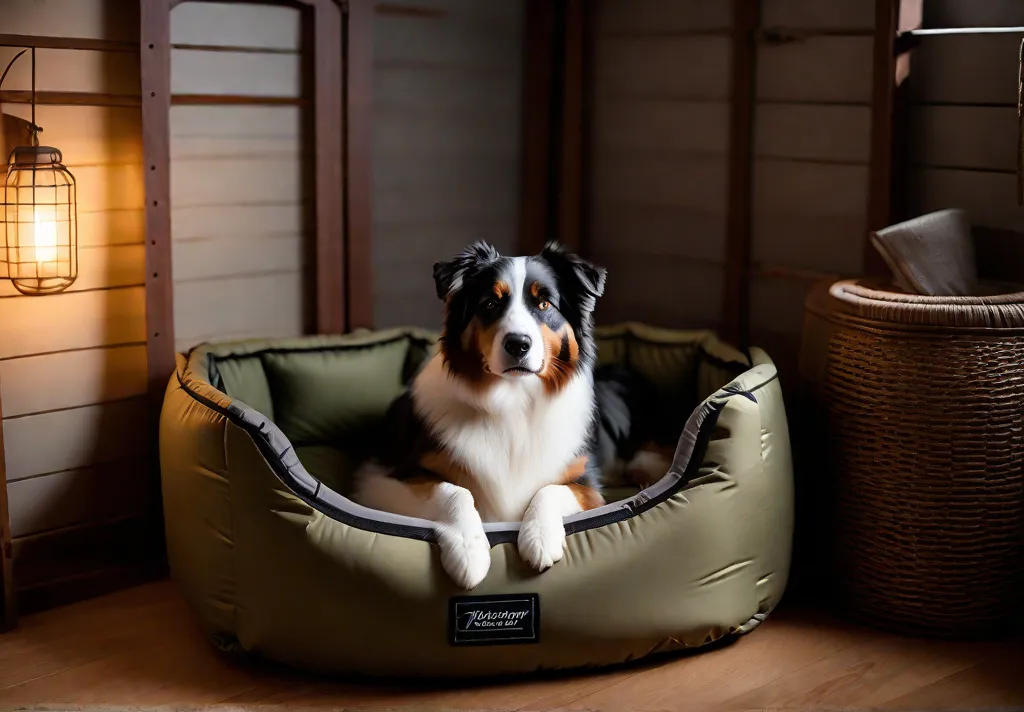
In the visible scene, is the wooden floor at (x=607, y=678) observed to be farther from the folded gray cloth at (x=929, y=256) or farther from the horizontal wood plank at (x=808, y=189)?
the horizontal wood plank at (x=808, y=189)

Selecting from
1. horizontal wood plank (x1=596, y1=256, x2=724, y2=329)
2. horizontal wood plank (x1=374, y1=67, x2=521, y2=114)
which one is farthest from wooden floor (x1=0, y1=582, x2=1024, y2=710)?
horizontal wood plank (x1=374, y1=67, x2=521, y2=114)

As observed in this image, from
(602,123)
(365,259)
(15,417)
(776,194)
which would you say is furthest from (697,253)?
(15,417)

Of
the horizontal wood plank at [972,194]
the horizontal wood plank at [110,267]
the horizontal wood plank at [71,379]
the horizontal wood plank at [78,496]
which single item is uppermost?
the horizontal wood plank at [972,194]

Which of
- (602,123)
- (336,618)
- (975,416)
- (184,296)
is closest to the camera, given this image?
(336,618)

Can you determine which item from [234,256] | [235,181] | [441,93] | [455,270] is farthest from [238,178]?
[455,270]

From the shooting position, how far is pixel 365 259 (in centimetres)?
339

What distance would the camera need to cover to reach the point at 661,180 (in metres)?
3.66

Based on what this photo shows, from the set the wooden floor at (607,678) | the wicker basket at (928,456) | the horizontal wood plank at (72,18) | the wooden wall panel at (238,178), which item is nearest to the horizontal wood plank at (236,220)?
the wooden wall panel at (238,178)

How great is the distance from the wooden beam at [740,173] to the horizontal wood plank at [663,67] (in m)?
0.06

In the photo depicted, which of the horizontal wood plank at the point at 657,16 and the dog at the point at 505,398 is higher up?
the horizontal wood plank at the point at 657,16

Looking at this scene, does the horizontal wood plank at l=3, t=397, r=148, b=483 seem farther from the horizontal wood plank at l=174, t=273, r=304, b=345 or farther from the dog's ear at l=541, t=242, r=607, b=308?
the dog's ear at l=541, t=242, r=607, b=308

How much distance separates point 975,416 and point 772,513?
50cm

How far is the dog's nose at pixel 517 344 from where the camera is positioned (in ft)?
7.93

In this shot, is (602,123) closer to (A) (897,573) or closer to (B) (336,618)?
(A) (897,573)
